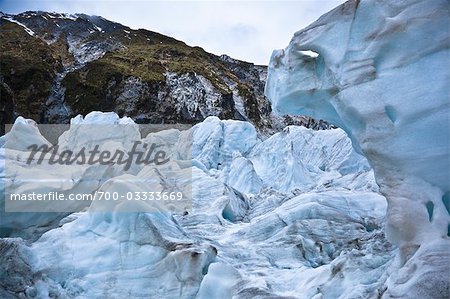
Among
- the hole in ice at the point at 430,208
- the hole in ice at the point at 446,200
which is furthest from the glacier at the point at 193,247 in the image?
the hole in ice at the point at 446,200

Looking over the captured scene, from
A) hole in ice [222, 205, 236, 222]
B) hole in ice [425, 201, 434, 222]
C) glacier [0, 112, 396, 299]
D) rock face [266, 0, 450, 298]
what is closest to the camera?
rock face [266, 0, 450, 298]

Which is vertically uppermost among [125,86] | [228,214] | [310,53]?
[125,86]

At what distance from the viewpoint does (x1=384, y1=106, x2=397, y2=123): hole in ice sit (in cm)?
385

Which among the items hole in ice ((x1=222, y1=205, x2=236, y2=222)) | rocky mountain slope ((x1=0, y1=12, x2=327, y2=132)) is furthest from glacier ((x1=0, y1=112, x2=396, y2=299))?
rocky mountain slope ((x1=0, y1=12, x2=327, y2=132))

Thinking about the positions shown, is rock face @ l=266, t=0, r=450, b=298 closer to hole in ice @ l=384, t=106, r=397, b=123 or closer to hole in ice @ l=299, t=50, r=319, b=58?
hole in ice @ l=384, t=106, r=397, b=123

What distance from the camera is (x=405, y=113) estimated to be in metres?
3.73

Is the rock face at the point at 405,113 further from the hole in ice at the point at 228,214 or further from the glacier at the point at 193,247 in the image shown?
the hole in ice at the point at 228,214

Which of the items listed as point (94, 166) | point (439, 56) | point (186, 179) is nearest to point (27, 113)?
point (186, 179)

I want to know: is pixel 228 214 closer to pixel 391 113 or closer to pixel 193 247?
pixel 193 247

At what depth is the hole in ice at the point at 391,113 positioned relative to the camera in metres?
3.85

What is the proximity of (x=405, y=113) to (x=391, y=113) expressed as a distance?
6.5 inches

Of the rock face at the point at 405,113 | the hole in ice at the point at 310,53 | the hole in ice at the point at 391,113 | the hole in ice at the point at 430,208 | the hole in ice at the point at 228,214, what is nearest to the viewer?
the rock face at the point at 405,113

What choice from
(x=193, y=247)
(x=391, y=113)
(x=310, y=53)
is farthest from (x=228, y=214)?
(x=391, y=113)

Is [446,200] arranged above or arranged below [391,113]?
below
